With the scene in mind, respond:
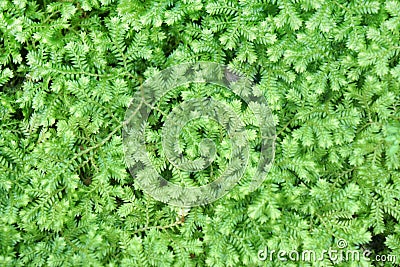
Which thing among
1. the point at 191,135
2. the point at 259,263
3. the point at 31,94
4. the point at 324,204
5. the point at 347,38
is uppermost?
the point at 347,38

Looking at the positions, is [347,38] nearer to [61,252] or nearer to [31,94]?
[31,94]

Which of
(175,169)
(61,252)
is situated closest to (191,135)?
(175,169)
